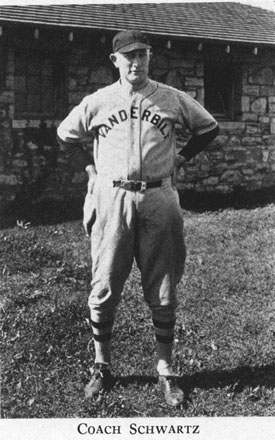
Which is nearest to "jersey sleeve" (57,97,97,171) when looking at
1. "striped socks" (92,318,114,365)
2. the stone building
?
"striped socks" (92,318,114,365)

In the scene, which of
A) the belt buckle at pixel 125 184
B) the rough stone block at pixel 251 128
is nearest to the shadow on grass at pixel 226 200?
the rough stone block at pixel 251 128

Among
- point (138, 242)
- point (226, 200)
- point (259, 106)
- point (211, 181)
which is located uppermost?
point (259, 106)

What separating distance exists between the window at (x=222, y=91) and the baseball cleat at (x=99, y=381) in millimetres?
6726

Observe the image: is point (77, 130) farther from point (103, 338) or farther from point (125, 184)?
point (103, 338)

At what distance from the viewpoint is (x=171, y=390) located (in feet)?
10.1

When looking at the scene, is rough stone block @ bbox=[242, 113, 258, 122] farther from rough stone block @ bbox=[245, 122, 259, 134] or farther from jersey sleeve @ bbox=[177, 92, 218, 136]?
jersey sleeve @ bbox=[177, 92, 218, 136]

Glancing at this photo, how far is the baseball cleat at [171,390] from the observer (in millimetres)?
3029

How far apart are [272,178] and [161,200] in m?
7.10

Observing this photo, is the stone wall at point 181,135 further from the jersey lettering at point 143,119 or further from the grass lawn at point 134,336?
the jersey lettering at point 143,119

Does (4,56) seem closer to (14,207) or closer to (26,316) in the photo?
(14,207)

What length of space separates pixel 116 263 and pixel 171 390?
0.83m
